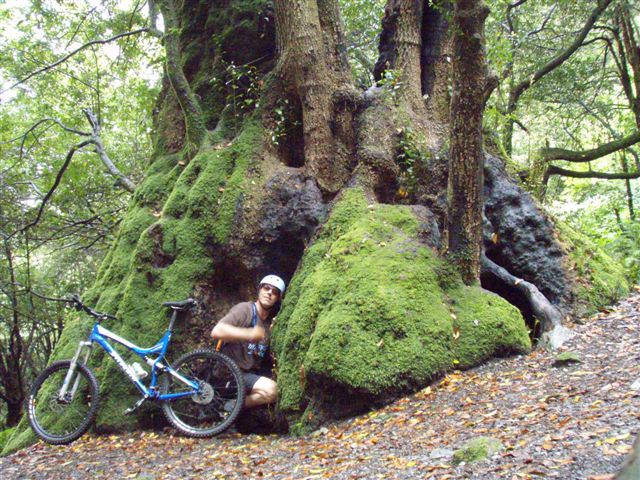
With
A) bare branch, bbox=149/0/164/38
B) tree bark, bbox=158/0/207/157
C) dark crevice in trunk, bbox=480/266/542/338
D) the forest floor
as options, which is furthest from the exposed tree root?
bare branch, bbox=149/0/164/38

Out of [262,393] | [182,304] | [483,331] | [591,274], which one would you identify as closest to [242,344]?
[262,393]

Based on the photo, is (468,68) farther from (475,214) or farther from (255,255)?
(255,255)

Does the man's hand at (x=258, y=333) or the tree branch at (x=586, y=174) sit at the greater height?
the tree branch at (x=586, y=174)

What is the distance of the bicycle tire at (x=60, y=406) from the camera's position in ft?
19.2

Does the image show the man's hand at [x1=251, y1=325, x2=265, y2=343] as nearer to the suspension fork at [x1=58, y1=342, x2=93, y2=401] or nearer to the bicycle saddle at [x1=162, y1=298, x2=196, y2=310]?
the bicycle saddle at [x1=162, y1=298, x2=196, y2=310]

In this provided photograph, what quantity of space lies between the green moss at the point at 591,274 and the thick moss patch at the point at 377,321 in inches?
50.4

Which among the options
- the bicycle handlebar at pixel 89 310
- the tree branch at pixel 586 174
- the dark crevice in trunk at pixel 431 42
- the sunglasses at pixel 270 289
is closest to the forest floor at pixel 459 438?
the bicycle handlebar at pixel 89 310

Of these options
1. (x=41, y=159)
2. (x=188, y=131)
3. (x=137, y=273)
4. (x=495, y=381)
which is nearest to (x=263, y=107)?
(x=188, y=131)

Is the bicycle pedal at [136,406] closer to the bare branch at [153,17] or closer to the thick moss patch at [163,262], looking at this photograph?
the thick moss patch at [163,262]

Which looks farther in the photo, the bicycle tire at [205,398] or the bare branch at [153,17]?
the bare branch at [153,17]

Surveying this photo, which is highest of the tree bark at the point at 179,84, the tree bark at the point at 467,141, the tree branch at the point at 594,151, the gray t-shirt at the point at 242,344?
the tree bark at the point at 179,84

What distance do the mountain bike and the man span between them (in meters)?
0.21

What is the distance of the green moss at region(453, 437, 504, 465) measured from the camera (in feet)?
10.4

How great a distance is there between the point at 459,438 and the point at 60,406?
4.87 m
